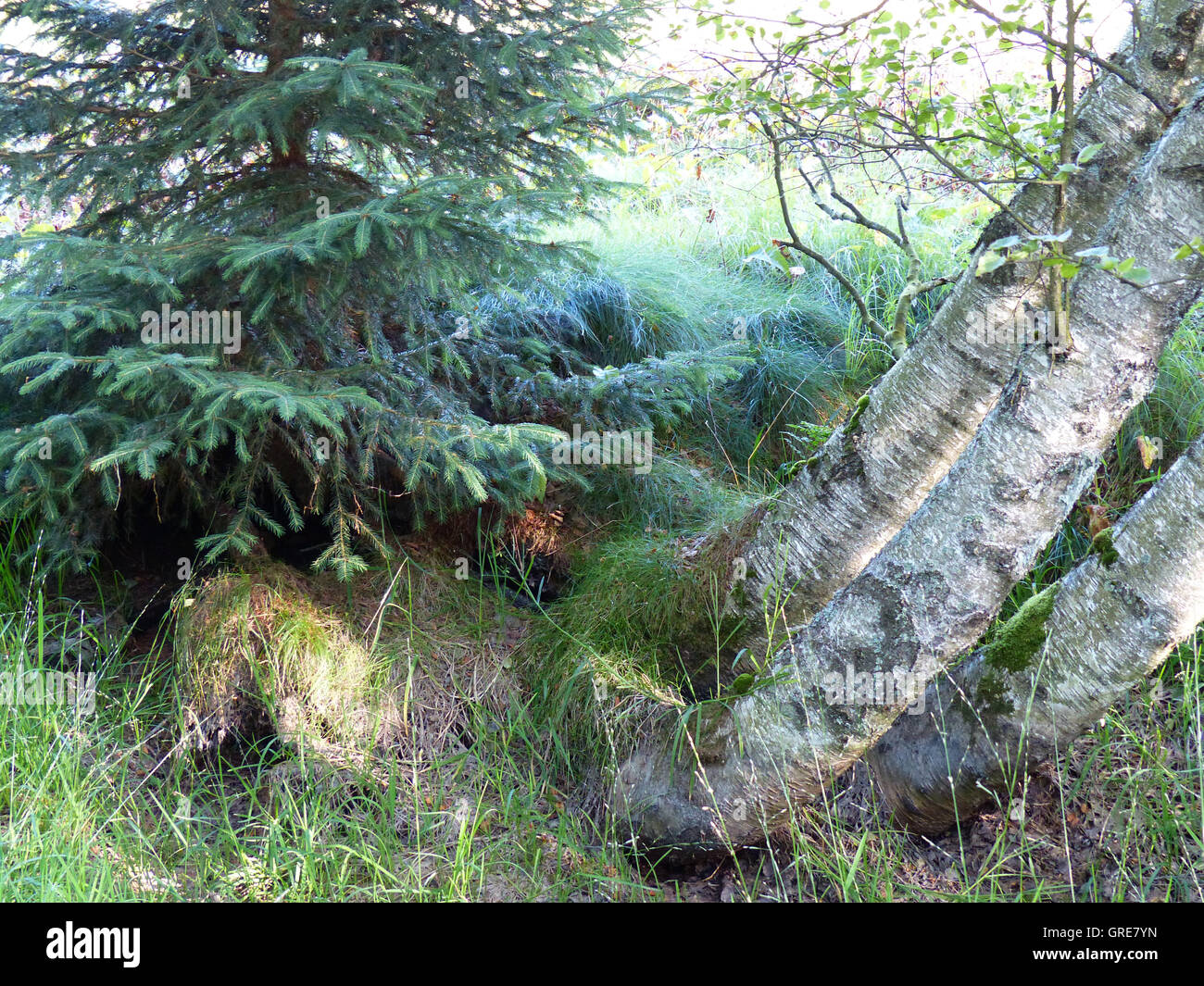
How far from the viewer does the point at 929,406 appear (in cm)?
246

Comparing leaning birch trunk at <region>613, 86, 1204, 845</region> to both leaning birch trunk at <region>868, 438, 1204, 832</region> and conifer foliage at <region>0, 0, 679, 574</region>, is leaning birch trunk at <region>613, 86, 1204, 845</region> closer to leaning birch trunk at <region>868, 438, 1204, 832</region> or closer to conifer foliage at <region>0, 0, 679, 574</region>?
leaning birch trunk at <region>868, 438, 1204, 832</region>

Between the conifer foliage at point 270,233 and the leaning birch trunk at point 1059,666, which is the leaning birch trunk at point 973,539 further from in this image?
the conifer foliage at point 270,233

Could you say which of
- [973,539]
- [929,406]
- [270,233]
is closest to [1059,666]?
[973,539]

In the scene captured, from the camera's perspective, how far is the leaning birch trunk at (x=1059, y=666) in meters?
1.91

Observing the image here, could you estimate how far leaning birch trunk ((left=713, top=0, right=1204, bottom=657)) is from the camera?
225 cm

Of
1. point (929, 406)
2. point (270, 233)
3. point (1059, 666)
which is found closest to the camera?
point (1059, 666)

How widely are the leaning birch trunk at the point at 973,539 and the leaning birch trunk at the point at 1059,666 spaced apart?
0.15 meters

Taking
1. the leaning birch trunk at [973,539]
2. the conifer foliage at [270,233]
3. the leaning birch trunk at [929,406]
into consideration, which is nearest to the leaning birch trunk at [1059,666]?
the leaning birch trunk at [973,539]

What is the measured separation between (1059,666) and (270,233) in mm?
2586

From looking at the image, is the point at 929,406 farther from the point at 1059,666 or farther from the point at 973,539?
the point at 1059,666

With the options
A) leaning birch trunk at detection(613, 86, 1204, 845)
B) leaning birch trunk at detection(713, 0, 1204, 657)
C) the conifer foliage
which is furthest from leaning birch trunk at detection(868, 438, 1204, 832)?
the conifer foliage

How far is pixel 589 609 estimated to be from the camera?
307cm
